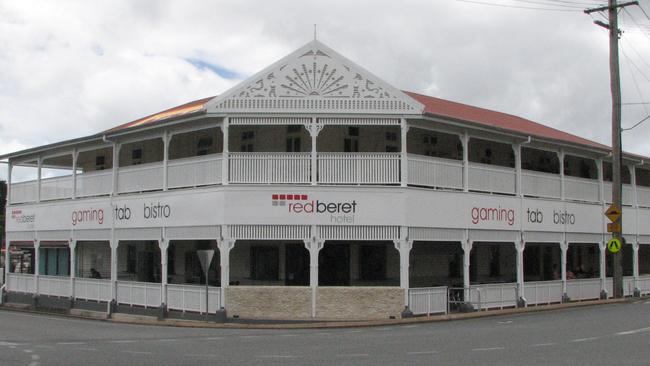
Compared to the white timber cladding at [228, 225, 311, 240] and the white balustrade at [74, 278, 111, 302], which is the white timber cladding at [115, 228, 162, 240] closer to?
the white balustrade at [74, 278, 111, 302]

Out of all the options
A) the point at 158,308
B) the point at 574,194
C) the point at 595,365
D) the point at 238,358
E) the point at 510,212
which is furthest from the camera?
the point at 574,194

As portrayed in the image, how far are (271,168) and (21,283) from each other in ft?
Result: 52.0

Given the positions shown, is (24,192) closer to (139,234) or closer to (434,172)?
(139,234)

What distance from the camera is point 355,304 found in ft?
71.6

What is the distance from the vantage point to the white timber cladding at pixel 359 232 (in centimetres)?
2242

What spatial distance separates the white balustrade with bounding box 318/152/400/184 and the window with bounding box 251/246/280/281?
18.1 ft

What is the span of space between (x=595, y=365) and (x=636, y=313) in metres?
12.2

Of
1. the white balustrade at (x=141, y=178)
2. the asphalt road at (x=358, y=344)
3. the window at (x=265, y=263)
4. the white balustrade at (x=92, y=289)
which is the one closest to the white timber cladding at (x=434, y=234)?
the asphalt road at (x=358, y=344)

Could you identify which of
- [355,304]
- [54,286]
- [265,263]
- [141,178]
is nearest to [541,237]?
[355,304]

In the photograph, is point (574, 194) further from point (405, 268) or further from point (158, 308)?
point (158, 308)

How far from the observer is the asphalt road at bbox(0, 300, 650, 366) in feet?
42.2

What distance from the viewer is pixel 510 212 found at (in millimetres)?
25906

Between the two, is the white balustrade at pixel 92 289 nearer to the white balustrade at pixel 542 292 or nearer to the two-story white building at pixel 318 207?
the two-story white building at pixel 318 207

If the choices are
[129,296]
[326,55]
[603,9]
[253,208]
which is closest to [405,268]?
[253,208]
